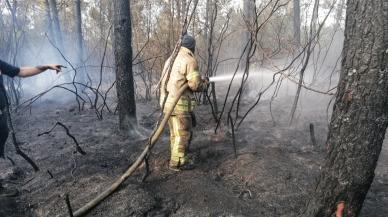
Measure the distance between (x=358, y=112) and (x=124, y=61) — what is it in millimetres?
4650

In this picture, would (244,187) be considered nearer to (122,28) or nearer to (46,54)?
(122,28)

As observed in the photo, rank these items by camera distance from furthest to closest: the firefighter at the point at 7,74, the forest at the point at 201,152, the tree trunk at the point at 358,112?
the firefighter at the point at 7,74 → the forest at the point at 201,152 → the tree trunk at the point at 358,112

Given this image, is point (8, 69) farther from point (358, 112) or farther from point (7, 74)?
point (358, 112)

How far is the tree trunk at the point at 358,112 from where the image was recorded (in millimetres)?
2184

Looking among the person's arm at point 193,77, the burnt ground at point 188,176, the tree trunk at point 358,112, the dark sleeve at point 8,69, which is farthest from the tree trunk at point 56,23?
the tree trunk at point 358,112

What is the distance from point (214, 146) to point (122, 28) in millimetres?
2678

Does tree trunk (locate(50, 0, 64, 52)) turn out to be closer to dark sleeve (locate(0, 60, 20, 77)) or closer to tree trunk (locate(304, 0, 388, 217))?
dark sleeve (locate(0, 60, 20, 77))

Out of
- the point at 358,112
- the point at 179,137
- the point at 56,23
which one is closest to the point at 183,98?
the point at 179,137

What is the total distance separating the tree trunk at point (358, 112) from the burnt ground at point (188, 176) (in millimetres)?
930

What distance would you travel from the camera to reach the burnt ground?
11.5 ft

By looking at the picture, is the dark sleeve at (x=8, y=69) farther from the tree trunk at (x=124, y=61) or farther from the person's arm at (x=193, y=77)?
the tree trunk at (x=124, y=61)

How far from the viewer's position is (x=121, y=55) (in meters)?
6.18

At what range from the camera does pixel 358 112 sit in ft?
7.57

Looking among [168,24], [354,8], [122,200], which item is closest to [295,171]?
[122,200]
